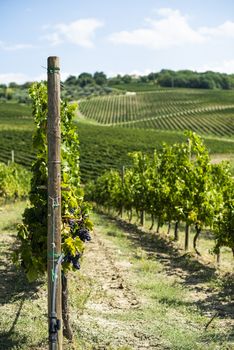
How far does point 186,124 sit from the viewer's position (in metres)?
74.6

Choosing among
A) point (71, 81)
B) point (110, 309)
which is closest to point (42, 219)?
point (110, 309)

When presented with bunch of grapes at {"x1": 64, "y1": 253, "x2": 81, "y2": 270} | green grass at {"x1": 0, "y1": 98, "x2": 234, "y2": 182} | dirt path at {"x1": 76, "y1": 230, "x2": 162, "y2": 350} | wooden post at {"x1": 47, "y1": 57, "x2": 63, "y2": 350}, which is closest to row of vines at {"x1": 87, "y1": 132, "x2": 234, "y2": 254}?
dirt path at {"x1": 76, "y1": 230, "x2": 162, "y2": 350}

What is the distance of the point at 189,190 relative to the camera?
13.9 meters

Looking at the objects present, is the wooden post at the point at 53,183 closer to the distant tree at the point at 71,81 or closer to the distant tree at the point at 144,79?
the distant tree at the point at 71,81

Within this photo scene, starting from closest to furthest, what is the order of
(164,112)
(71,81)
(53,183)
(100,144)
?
1. (53,183)
2. (100,144)
3. (164,112)
4. (71,81)

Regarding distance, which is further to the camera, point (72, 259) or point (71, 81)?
point (71, 81)

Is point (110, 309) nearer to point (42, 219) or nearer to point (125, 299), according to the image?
point (125, 299)

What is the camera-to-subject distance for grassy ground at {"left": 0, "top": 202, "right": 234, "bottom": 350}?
7.01 m

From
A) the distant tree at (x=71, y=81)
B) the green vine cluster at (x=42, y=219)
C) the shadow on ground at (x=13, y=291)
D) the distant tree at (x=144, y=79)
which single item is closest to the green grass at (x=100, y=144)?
the shadow on ground at (x=13, y=291)

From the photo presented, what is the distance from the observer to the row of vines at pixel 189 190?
41.3ft

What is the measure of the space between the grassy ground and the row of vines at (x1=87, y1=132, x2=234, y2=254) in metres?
1.23

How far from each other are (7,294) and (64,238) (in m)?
3.00

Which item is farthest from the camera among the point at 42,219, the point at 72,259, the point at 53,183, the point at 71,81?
the point at 71,81

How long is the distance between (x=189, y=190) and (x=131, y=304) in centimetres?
573
